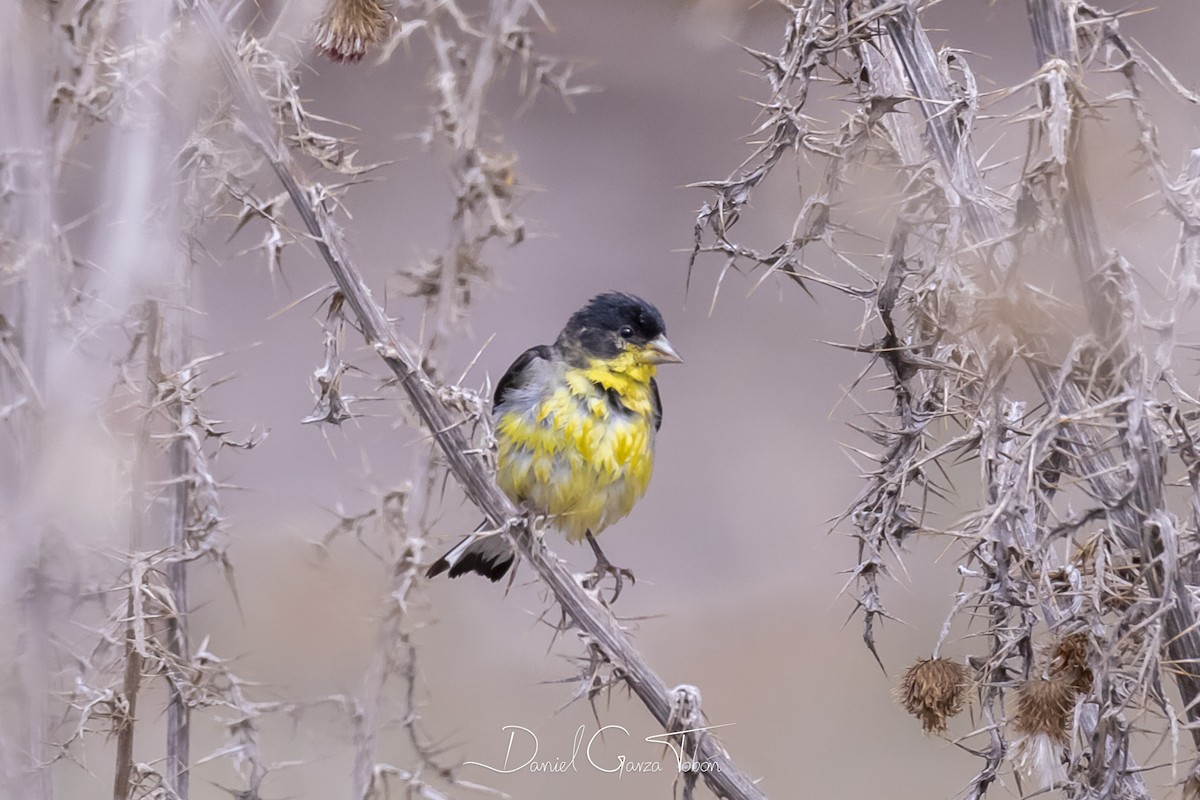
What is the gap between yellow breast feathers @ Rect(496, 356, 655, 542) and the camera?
3.88 meters

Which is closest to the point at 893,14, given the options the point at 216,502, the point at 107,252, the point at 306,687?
the point at 107,252

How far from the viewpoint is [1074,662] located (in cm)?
203

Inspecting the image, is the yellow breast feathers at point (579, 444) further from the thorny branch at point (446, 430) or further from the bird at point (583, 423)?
the thorny branch at point (446, 430)

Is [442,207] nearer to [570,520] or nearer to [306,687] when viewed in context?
[306,687]

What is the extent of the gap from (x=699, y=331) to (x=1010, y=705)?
6.15 metres

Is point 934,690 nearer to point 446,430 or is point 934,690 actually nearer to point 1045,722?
point 1045,722

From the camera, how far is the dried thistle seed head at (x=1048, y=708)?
2020mm

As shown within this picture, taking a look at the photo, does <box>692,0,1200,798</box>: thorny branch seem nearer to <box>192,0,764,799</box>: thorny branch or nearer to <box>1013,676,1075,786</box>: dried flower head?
<box>1013,676,1075,786</box>: dried flower head

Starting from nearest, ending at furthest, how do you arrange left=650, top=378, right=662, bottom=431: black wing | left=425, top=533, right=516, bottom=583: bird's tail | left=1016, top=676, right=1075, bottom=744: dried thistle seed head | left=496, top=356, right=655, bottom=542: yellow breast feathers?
1. left=1016, top=676, right=1075, bottom=744: dried thistle seed head
2. left=496, top=356, right=655, bottom=542: yellow breast feathers
3. left=425, top=533, right=516, bottom=583: bird's tail
4. left=650, top=378, right=662, bottom=431: black wing

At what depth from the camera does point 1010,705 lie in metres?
2.14

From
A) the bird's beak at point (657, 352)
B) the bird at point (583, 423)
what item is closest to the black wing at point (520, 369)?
the bird at point (583, 423)

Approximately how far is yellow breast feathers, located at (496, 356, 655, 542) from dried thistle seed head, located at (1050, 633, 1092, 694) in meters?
1.98

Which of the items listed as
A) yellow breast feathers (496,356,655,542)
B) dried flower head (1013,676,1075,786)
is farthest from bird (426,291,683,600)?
dried flower head (1013,676,1075,786)

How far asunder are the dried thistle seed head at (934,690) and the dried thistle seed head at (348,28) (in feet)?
5.08
